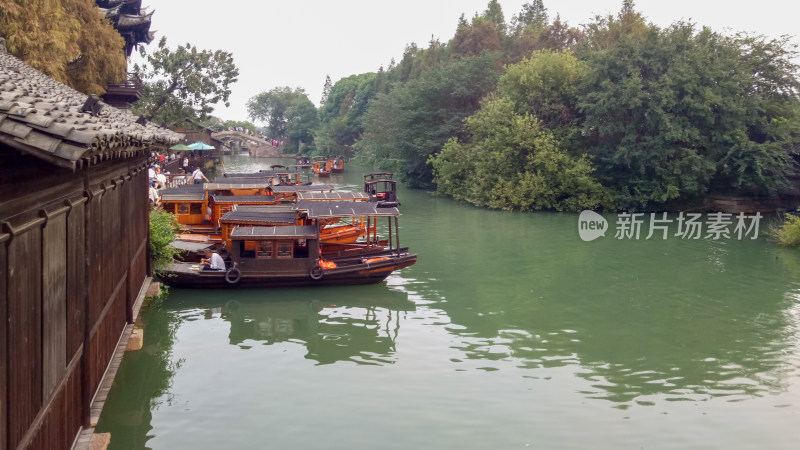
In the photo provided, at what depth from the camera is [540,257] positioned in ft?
80.8

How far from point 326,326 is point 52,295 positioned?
1077 cm

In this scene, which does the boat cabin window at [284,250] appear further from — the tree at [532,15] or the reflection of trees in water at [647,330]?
the tree at [532,15]

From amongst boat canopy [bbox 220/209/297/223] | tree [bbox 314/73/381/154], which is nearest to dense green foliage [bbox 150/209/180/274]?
boat canopy [bbox 220/209/297/223]

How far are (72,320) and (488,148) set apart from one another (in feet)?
113

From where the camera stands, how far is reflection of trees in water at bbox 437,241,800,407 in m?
12.7

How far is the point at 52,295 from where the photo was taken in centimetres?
538

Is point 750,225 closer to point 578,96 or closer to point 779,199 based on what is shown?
point 779,199

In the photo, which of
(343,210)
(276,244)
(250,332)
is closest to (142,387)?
(250,332)

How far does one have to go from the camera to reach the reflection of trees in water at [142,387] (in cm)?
1027

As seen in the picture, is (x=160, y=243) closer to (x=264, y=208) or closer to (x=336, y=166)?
(x=264, y=208)

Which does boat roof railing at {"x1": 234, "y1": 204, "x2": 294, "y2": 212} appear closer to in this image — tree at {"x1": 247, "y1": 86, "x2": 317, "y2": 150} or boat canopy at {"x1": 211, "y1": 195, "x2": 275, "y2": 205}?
boat canopy at {"x1": 211, "y1": 195, "x2": 275, "y2": 205}

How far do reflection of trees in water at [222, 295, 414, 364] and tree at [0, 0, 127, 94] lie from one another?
768 centimetres

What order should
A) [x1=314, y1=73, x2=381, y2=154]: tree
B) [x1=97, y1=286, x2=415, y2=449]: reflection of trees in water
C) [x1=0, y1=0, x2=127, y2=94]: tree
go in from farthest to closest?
1. [x1=314, y1=73, x2=381, y2=154]: tree
2. [x1=0, y1=0, x2=127, y2=94]: tree
3. [x1=97, y1=286, x2=415, y2=449]: reflection of trees in water

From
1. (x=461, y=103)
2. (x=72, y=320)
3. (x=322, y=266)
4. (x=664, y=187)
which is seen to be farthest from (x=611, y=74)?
(x=72, y=320)
